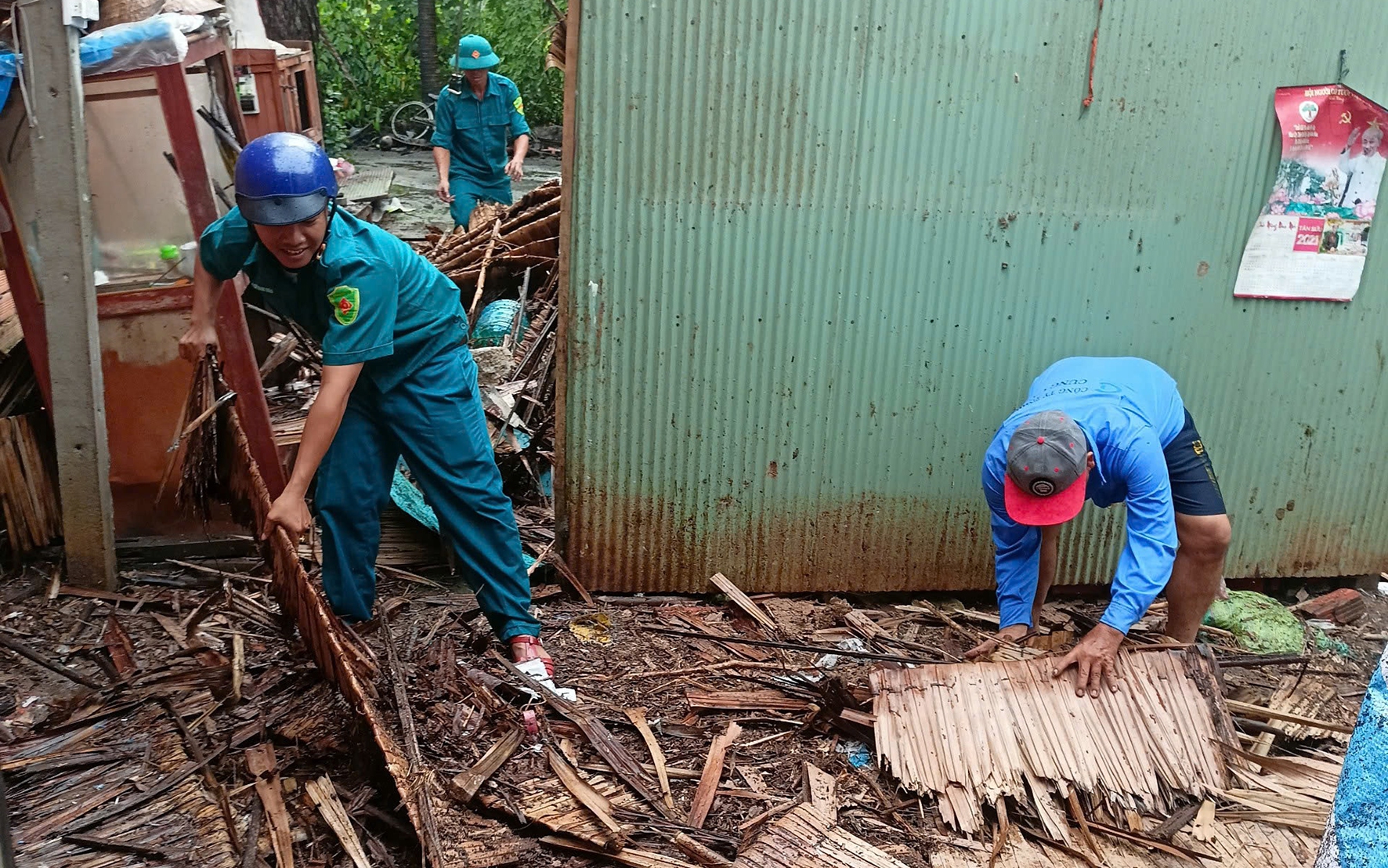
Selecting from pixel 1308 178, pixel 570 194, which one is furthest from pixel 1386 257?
pixel 570 194

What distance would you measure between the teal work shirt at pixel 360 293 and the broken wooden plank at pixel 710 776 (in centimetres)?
190

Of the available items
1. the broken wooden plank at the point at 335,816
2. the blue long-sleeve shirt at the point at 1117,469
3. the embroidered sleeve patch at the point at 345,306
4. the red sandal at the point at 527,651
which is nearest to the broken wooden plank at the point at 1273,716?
the blue long-sleeve shirt at the point at 1117,469

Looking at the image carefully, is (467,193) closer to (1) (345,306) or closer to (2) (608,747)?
(1) (345,306)

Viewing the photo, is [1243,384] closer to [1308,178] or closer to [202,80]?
[1308,178]

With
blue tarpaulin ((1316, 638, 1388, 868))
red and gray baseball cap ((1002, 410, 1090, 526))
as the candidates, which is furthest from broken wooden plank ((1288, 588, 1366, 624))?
blue tarpaulin ((1316, 638, 1388, 868))

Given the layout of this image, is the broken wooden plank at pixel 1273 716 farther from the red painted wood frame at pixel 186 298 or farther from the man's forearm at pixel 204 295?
→ the red painted wood frame at pixel 186 298

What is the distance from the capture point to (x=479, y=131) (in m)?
8.91

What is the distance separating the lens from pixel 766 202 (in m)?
4.66

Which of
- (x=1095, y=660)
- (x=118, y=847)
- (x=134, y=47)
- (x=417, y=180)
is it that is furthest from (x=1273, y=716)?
(x=417, y=180)

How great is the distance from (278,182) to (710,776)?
8.53 ft

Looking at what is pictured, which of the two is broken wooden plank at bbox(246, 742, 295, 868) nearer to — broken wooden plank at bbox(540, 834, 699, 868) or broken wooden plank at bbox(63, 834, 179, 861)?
broken wooden plank at bbox(63, 834, 179, 861)

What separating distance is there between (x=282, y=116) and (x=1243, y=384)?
32.4 ft

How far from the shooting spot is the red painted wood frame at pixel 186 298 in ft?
15.1

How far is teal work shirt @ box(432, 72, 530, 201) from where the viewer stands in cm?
887
